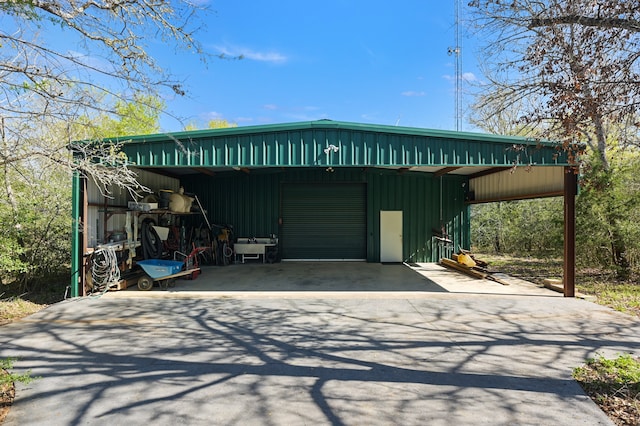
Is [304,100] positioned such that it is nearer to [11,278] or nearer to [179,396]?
[11,278]

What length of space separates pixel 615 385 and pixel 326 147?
16.4 feet

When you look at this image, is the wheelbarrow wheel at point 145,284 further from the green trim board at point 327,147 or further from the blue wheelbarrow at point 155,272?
the green trim board at point 327,147

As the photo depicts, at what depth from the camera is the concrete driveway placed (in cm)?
264

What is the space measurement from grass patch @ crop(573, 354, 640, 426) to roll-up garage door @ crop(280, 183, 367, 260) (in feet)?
25.6

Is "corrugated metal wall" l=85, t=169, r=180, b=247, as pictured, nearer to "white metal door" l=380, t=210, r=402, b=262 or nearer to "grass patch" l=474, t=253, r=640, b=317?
"white metal door" l=380, t=210, r=402, b=262

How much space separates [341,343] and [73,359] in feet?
9.50

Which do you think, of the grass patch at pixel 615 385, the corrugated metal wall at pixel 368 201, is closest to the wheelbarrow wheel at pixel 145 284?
the corrugated metal wall at pixel 368 201

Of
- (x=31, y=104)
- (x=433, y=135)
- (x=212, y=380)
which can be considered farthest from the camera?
(x=433, y=135)

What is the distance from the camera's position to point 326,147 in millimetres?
6371

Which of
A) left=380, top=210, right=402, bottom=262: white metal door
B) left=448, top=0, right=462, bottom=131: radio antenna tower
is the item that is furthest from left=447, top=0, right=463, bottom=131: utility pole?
left=380, top=210, right=402, bottom=262: white metal door

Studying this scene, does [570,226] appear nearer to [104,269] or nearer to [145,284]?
[145,284]

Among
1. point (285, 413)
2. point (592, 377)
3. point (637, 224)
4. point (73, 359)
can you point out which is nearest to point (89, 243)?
point (73, 359)

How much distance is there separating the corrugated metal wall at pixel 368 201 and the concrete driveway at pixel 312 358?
4713mm

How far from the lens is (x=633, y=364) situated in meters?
3.42
